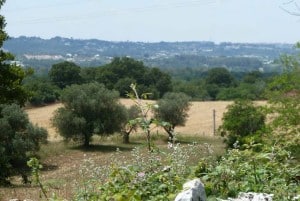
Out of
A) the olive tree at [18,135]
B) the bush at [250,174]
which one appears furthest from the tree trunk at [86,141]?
the bush at [250,174]

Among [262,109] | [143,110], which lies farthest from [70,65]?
[143,110]

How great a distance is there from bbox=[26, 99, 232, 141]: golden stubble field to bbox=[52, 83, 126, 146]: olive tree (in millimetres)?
2732

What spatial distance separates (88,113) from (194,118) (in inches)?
725

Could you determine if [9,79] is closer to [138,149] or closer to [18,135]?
[138,149]

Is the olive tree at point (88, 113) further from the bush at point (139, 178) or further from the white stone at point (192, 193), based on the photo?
the white stone at point (192, 193)

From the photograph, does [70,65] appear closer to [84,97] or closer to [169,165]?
[84,97]

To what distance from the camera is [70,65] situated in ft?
311

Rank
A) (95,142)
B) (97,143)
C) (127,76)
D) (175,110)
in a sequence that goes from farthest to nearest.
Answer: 1. (127,76)
2. (175,110)
3. (95,142)
4. (97,143)

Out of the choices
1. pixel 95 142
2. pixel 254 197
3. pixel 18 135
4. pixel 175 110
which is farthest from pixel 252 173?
pixel 175 110

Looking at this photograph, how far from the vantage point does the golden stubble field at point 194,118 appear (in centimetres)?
6103

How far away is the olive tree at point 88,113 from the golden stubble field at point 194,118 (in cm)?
273

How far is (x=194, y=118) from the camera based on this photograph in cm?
6838

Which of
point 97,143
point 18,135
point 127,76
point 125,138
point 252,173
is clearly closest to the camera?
point 252,173

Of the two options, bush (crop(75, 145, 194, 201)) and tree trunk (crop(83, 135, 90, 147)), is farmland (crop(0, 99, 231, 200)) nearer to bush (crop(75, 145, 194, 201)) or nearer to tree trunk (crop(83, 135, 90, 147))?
tree trunk (crop(83, 135, 90, 147))
